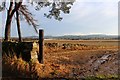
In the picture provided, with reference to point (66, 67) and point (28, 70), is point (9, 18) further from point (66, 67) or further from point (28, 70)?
point (28, 70)

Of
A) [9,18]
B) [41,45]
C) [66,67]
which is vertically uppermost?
[9,18]

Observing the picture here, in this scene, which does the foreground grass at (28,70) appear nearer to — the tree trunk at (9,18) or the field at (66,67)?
the field at (66,67)

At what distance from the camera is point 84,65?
18.5 meters

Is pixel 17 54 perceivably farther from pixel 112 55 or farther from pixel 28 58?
pixel 112 55

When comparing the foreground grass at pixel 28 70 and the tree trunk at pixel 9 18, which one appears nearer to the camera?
the foreground grass at pixel 28 70

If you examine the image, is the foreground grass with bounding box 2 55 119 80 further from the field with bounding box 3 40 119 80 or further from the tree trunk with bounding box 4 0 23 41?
the tree trunk with bounding box 4 0 23 41

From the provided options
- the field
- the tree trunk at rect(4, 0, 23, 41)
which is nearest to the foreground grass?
the field

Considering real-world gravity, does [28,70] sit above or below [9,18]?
below

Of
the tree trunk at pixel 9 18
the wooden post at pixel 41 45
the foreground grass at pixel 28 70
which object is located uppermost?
the tree trunk at pixel 9 18

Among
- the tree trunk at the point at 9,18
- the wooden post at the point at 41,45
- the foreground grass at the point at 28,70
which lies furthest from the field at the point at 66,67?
the tree trunk at the point at 9,18

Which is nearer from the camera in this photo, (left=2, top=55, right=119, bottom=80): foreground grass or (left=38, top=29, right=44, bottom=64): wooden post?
(left=2, top=55, right=119, bottom=80): foreground grass

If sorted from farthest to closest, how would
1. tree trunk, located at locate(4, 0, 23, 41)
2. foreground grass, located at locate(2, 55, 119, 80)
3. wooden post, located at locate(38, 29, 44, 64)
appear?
tree trunk, located at locate(4, 0, 23, 41) < wooden post, located at locate(38, 29, 44, 64) < foreground grass, located at locate(2, 55, 119, 80)

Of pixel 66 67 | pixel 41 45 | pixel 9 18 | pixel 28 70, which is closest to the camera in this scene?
pixel 28 70

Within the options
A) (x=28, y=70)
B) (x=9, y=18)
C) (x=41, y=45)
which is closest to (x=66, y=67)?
(x=41, y=45)
